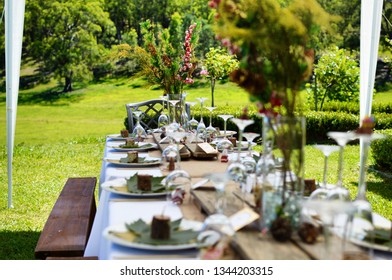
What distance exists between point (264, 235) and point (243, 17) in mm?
711

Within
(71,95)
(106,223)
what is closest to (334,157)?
(106,223)

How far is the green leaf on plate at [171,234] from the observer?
181 cm

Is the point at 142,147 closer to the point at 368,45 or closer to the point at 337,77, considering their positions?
the point at 368,45

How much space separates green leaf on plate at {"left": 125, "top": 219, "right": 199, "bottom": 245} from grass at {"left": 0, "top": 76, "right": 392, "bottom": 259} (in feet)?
8.05

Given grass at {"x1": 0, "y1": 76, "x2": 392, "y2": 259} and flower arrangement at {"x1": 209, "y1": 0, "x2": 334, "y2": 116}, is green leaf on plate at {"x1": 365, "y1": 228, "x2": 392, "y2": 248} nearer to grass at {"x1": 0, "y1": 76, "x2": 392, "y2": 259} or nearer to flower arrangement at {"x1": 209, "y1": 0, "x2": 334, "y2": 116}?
flower arrangement at {"x1": 209, "y1": 0, "x2": 334, "y2": 116}

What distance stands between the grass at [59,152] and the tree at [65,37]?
68 cm

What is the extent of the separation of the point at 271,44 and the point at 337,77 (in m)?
9.76

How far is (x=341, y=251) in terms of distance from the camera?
1.67m

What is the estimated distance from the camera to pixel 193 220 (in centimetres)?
210

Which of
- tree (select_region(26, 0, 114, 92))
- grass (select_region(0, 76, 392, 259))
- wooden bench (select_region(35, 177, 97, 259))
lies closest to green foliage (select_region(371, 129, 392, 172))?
grass (select_region(0, 76, 392, 259))

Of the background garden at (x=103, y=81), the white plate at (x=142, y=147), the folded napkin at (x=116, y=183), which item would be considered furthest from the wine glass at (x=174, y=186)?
the background garden at (x=103, y=81)

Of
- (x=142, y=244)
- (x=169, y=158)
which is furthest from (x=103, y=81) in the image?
(x=142, y=244)

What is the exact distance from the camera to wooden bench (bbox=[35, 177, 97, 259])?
282 centimetres
